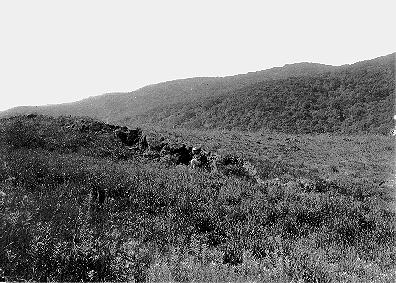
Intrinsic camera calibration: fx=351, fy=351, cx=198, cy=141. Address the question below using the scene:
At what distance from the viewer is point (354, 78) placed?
47438 millimetres

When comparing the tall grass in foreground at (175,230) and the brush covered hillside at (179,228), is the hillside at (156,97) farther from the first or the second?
the tall grass in foreground at (175,230)

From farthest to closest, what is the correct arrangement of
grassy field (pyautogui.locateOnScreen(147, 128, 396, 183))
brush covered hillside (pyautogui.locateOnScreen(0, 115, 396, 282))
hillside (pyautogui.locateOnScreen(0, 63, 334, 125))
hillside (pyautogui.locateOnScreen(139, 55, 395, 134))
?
hillside (pyautogui.locateOnScreen(0, 63, 334, 125))
hillside (pyautogui.locateOnScreen(139, 55, 395, 134))
grassy field (pyautogui.locateOnScreen(147, 128, 396, 183))
brush covered hillside (pyautogui.locateOnScreen(0, 115, 396, 282))

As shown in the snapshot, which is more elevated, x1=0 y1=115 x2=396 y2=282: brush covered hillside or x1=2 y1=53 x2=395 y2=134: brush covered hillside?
x1=0 y1=115 x2=396 y2=282: brush covered hillside

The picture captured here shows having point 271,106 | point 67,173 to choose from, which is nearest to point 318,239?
point 67,173

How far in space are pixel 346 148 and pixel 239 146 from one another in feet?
23.2

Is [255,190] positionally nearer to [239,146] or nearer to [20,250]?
[20,250]

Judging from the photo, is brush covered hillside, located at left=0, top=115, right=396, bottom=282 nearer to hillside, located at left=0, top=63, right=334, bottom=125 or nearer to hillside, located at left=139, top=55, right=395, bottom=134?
hillside, located at left=139, top=55, right=395, bottom=134

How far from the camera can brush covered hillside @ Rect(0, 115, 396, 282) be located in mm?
3238

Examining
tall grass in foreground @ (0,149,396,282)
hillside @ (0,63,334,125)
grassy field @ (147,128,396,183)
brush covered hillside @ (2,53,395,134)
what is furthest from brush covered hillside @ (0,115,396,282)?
hillside @ (0,63,334,125)

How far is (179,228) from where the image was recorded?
15.5ft

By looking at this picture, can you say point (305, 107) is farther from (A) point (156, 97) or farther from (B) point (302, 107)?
(A) point (156, 97)

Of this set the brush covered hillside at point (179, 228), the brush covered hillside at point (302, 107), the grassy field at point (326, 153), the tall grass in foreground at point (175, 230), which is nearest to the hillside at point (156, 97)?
the brush covered hillside at point (302, 107)

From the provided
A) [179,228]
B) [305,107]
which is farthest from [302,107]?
[179,228]

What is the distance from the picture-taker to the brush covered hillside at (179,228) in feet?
10.6
